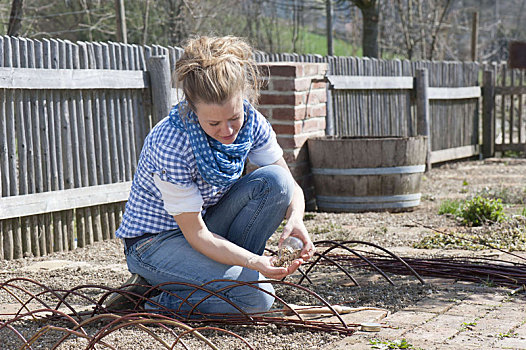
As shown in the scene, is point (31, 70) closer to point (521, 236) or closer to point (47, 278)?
point (47, 278)

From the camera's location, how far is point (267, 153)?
3336 mm

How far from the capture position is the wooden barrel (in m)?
6.15

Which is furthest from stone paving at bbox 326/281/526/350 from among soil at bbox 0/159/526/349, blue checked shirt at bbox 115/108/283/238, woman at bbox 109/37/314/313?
blue checked shirt at bbox 115/108/283/238

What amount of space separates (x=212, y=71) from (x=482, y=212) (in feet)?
10.8

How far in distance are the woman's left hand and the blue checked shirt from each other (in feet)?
1.29

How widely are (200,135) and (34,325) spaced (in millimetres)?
1162

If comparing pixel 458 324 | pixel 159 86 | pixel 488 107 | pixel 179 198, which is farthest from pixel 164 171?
pixel 488 107

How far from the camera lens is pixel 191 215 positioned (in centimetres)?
284

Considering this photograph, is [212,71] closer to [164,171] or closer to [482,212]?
[164,171]

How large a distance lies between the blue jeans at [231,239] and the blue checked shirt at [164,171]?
72mm

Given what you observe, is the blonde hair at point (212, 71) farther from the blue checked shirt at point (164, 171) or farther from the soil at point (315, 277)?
the soil at point (315, 277)

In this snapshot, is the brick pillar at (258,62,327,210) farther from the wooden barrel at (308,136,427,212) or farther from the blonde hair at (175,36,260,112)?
the blonde hair at (175,36,260,112)

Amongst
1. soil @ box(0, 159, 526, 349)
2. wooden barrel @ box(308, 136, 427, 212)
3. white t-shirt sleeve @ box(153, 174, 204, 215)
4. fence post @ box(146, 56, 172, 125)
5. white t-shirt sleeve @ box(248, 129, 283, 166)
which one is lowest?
soil @ box(0, 159, 526, 349)

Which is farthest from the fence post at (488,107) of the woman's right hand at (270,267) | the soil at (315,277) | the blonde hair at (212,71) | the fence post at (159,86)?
the woman's right hand at (270,267)
